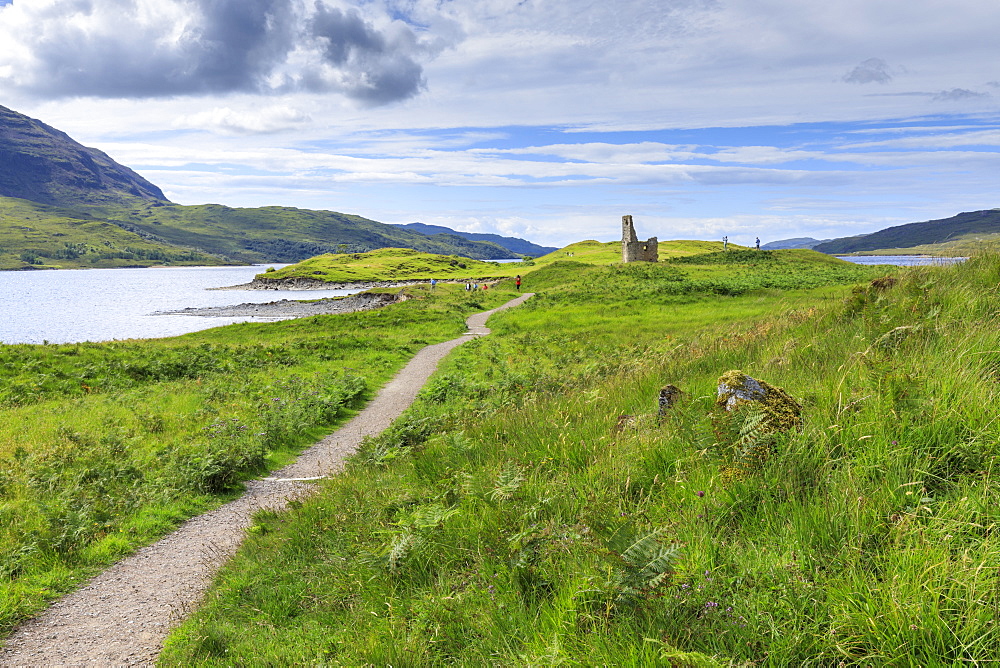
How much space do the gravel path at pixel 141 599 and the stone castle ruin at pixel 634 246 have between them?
3076 inches

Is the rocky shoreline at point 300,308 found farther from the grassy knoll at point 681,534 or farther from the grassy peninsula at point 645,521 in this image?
the grassy knoll at point 681,534

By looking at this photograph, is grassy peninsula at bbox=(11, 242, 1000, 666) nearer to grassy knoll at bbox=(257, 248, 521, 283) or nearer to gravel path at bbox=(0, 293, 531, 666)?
gravel path at bbox=(0, 293, 531, 666)

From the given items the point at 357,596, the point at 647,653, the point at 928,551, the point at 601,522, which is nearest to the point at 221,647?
the point at 357,596

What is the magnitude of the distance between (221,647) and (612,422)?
5381 millimetres

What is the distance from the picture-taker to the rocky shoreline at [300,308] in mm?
89188

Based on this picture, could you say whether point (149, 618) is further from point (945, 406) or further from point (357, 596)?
point (945, 406)

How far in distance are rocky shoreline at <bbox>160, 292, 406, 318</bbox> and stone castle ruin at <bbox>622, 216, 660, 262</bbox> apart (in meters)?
36.2

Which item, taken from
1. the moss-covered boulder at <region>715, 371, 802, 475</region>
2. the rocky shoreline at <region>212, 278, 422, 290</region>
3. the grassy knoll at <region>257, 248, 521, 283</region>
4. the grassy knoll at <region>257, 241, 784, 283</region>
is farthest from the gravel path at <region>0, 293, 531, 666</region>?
the rocky shoreline at <region>212, 278, 422, 290</region>

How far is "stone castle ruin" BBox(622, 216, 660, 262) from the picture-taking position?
85.1 m

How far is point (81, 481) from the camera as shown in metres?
13.3

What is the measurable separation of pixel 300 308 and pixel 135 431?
271 feet

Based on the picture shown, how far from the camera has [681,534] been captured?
425cm

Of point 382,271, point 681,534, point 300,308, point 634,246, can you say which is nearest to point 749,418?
point 681,534

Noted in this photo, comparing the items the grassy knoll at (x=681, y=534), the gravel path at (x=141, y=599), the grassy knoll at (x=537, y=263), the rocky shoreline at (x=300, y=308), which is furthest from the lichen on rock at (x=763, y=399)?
the rocky shoreline at (x=300, y=308)
